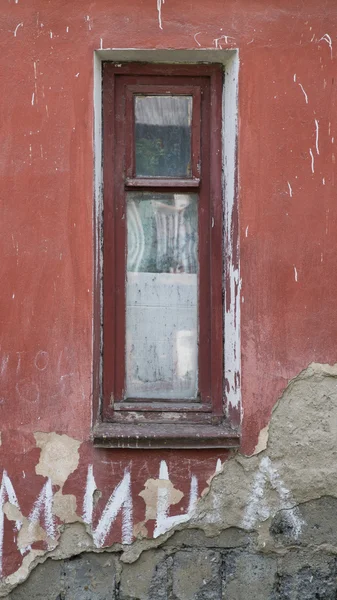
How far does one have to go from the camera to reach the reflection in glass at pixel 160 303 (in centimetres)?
433

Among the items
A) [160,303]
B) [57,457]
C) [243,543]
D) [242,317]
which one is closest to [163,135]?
[160,303]

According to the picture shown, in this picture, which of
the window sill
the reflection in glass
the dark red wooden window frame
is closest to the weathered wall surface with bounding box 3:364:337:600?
the window sill

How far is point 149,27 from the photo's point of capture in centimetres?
416

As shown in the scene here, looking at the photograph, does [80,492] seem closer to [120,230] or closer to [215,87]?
[120,230]

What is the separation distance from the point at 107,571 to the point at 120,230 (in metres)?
Answer: 1.71

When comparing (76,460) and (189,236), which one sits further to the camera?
(189,236)

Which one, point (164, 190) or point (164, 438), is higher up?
point (164, 190)

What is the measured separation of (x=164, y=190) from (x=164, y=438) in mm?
1273

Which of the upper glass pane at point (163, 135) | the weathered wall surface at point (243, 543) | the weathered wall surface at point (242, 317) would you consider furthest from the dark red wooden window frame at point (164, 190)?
the weathered wall surface at point (243, 543)

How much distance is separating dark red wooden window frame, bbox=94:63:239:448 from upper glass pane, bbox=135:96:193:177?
0.04 meters

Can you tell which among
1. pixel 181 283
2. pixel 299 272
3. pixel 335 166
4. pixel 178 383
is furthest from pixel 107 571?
pixel 335 166

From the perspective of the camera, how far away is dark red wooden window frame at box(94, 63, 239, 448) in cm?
429

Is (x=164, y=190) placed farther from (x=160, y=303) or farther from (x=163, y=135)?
(x=160, y=303)

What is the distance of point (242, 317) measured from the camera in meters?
4.16
